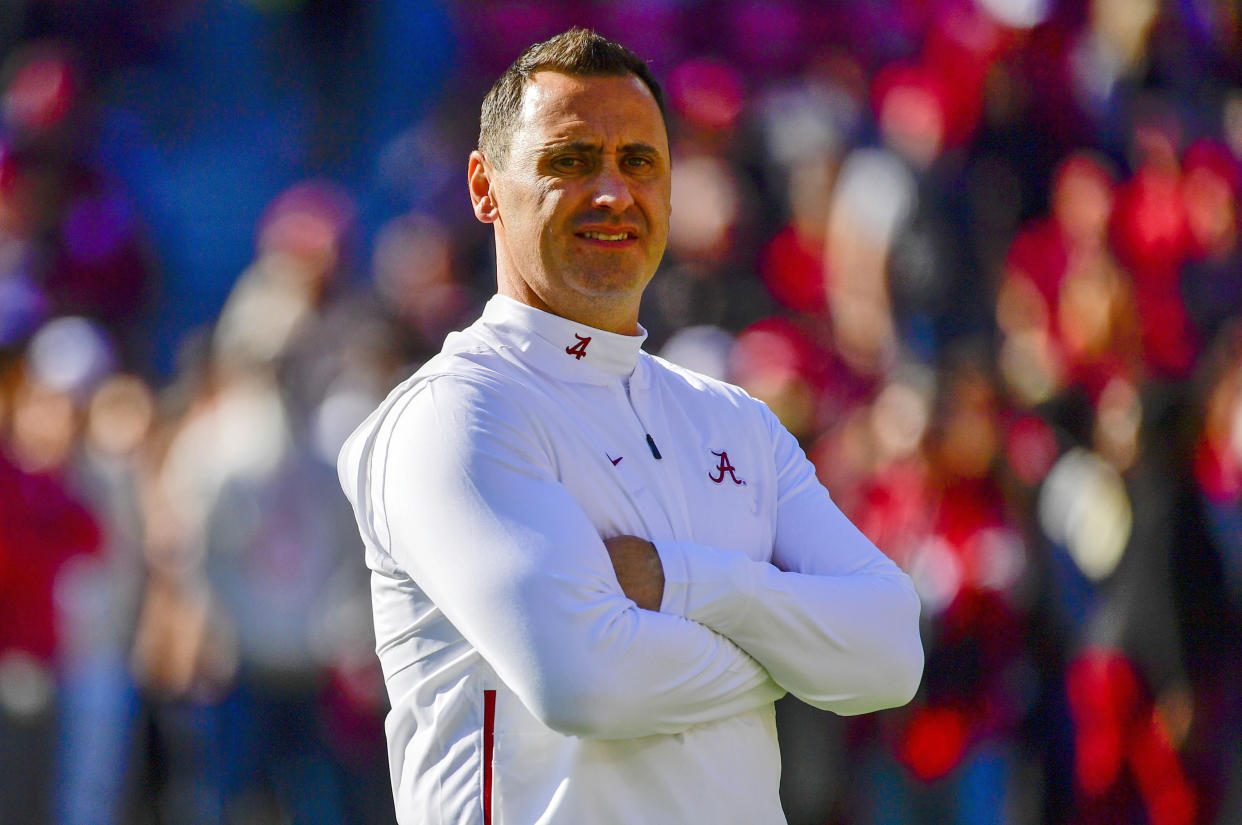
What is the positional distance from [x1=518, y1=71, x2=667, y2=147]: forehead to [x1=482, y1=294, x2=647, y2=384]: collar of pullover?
0.25m

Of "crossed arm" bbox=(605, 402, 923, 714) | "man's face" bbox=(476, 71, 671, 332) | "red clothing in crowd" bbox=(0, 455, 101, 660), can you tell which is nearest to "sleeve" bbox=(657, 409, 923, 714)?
"crossed arm" bbox=(605, 402, 923, 714)

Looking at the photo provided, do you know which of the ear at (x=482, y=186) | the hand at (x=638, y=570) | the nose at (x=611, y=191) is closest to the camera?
the hand at (x=638, y=570)

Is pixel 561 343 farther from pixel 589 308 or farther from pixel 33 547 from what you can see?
pixel 33 547

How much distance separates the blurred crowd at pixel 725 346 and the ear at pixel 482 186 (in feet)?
10.0

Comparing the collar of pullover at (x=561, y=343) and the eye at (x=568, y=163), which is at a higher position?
the eye at (x=568, y=163)

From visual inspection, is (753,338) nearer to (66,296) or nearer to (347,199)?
(347,199)

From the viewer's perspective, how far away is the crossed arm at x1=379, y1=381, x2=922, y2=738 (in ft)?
5.84

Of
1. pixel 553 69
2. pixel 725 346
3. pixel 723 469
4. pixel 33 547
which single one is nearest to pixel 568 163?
pixel 553 69

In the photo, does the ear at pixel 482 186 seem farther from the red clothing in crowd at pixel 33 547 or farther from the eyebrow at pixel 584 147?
the red clothing in crowd at pixel 33 547

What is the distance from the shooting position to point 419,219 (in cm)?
644

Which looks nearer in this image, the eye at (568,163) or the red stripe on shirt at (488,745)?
the red stripe on shirt at (488,745)

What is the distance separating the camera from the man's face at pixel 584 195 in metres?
2.07

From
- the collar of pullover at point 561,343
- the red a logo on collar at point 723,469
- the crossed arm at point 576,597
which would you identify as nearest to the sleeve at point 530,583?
the crossed arm at point 576,597

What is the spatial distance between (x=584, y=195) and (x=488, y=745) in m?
0.75
